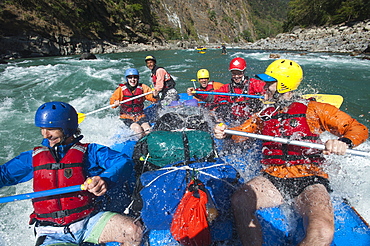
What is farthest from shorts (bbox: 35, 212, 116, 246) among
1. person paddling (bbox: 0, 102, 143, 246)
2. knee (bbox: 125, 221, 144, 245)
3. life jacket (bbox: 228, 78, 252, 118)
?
life jacket (bbox: 228, 78, 252, 118)

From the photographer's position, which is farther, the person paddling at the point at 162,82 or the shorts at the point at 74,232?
the person paddling at the point at 162,82

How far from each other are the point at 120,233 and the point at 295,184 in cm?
183

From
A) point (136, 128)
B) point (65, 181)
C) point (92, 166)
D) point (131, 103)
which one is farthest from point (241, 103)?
point (65, 181)

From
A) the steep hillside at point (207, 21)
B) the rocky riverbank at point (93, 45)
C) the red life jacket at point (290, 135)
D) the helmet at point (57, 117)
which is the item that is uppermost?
the steep hillside at point (207, 21)

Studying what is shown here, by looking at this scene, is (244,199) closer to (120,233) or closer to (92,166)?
(120,233)

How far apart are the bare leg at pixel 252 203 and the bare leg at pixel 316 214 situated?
26cm

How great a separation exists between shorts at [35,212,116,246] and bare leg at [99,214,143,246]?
48 mm

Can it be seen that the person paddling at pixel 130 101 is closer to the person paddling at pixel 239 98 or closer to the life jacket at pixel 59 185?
the person paddling at pixel 239 98

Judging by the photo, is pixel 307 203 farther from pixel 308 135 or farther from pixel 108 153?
pixel 108 153

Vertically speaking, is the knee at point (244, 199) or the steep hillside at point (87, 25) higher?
the steep hillside at point (87, 25)

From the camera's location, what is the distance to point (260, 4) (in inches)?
6471

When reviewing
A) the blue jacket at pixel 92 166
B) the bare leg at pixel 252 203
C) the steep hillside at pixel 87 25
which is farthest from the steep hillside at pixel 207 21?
the bare leg at pixel 252 203

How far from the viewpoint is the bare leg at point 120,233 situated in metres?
1.98

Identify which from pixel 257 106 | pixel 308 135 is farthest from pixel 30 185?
pixel 257 106
